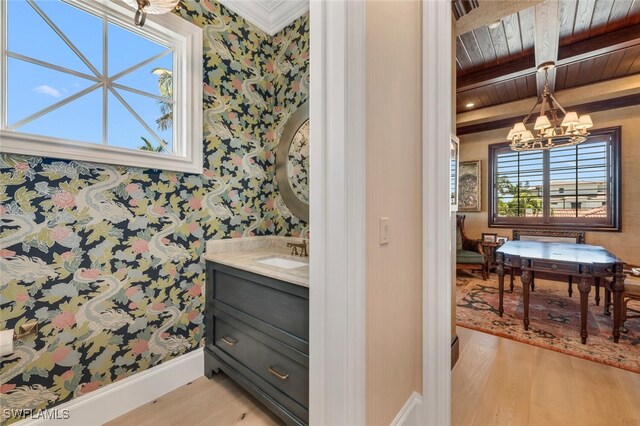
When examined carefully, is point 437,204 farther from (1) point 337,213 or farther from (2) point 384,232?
(1) point 337,213

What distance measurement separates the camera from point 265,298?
1.40 metres

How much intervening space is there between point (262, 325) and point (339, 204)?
2.98 feet

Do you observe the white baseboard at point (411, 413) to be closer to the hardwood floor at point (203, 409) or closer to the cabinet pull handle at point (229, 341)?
the hardwood floor at point (203, 409)

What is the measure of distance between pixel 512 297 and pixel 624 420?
212 cm

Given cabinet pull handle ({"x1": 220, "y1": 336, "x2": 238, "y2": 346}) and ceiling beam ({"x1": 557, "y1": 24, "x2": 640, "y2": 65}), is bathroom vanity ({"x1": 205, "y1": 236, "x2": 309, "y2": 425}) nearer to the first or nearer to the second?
cabinet pull handle ({"x1": 220, "y1": 336, "x2": 238, "y2": 346})

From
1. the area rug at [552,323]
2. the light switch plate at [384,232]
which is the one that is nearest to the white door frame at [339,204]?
the light switch plate at [384,232]

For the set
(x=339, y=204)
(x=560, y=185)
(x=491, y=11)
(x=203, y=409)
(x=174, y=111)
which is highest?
(x=491, y=11)

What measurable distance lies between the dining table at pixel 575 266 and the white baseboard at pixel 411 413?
6.07 ft

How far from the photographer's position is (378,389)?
3.51 feet

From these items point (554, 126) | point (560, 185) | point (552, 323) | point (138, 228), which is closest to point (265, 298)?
point (138, 228)

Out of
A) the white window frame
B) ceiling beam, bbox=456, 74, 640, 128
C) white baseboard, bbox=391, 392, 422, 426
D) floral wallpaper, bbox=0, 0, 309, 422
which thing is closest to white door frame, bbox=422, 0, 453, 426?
white baseboard, bbox=391, 392, 422, 426

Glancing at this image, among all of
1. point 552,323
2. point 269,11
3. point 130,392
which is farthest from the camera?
point 552,323

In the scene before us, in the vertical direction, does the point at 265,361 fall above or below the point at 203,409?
above

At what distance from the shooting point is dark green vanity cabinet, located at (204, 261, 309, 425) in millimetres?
1228
